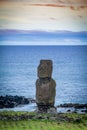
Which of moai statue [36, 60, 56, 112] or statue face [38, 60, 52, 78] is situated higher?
statue face [38, 60, 52, 78]

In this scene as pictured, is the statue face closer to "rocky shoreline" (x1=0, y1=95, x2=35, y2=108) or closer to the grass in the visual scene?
"rocky shoreline" (x1=0, y1=95, x2=35, y2=108)

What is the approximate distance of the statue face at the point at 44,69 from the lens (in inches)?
151

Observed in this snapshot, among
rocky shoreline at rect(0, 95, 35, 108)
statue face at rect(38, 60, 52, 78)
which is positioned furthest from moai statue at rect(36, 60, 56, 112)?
rocky shoreline at rect(0, 95, 35, 108)

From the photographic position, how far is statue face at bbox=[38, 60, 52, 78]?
385 centimetres

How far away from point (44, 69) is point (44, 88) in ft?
0.70

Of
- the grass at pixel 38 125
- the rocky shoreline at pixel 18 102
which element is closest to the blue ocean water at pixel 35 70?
the rocky shoreline at pixel 18 102

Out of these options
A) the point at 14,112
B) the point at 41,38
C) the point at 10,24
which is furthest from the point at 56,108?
the point at 10,24

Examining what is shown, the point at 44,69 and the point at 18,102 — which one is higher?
the point at 44,69

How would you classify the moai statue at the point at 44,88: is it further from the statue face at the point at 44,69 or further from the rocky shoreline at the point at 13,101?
the rocky shoreline at the point at 13,101

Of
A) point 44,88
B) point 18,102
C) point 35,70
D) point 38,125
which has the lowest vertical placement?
point 38,125

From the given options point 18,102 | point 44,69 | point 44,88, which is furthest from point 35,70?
point 18,102

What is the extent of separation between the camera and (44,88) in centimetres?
385

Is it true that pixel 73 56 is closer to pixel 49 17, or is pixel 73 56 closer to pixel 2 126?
pixel 49 17

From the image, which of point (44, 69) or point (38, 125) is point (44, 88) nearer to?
point (44, 69)
